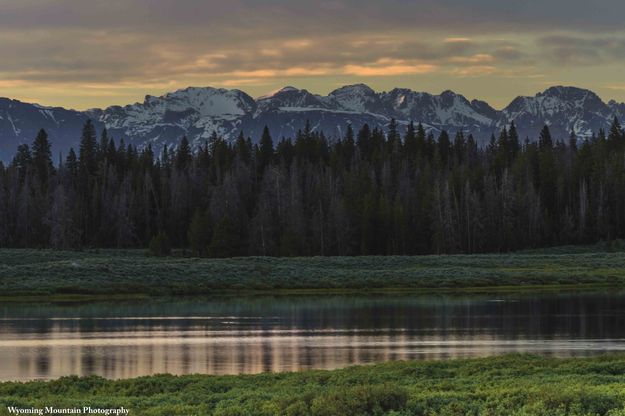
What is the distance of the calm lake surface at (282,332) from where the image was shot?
35.9 m

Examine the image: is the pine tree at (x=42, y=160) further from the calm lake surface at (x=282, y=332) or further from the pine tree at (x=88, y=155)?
the calm lake surface at (x=282, y=332)

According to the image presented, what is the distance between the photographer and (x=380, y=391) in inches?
832

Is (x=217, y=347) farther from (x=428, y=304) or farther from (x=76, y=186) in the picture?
(x=76, y=186)

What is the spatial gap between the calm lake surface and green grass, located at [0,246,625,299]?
21.5ft

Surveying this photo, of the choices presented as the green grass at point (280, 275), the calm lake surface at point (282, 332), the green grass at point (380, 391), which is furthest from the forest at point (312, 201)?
the green grass at point (380, 391)

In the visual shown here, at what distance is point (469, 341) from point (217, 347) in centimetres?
972

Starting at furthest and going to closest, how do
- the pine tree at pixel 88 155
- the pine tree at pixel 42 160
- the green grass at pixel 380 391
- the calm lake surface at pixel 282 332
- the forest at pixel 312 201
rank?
the pine tree at pixel 42 160 < the pine tree at pixel 88 155 < the forest at pixel 312 201 < the calm lake surface at pixel 282 332 < the green grass at pixel 380 391

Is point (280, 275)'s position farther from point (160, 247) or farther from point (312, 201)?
→ point (312, 201)

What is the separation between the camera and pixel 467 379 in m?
26.4

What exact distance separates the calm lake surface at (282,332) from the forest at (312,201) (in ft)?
139

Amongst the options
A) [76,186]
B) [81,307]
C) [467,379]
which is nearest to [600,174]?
[76,186]

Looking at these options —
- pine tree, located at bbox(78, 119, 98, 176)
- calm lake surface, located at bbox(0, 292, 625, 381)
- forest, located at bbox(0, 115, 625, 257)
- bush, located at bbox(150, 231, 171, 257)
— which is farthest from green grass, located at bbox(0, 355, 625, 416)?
pine tree, located at bbox(78, 119, 98, 176)

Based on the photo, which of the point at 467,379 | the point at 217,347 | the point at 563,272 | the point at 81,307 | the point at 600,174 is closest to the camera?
the point at 467,379

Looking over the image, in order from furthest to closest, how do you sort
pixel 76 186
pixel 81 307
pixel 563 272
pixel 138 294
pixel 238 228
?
pixel 76 186, pixel 238 228, pixel 563 272, pixel 138 294, pixel 81 307
